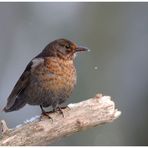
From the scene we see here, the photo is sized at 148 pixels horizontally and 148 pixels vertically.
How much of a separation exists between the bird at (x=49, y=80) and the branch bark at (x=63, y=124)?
0.83 ft

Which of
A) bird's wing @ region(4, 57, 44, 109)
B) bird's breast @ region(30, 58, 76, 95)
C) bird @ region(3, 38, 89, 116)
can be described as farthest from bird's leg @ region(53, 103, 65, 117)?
bird's wing @ region(4, 57, 44, 109)

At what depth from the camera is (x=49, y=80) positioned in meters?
12.8

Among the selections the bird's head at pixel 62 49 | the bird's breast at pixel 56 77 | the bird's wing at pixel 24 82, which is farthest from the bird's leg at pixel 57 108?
the bird's head at pixel 62 49

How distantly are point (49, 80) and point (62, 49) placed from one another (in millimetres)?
452

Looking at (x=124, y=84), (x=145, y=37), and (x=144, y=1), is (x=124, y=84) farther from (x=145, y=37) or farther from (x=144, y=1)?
(x=144, y=1)

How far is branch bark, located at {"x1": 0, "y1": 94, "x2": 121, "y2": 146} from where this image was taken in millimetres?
12094

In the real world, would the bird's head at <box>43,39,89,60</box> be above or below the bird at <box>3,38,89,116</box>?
above

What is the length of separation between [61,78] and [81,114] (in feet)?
2.05

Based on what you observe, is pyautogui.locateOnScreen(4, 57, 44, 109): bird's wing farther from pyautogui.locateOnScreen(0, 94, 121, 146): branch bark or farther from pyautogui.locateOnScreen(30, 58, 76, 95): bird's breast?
pyautogui.locateOnScreen(0, 94, 121, 146): branch bark

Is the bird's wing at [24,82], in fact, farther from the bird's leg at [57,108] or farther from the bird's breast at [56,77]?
the bird's leg at [57,108]

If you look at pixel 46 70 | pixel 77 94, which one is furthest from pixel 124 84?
pixel 46 70

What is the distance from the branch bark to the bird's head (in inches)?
31.5

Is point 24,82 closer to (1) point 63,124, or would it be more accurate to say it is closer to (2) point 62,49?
(2) point 62,49

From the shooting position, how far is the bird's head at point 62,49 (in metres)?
13.1
